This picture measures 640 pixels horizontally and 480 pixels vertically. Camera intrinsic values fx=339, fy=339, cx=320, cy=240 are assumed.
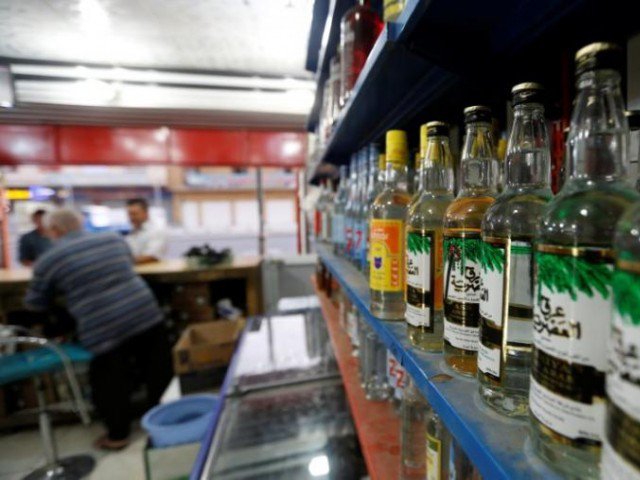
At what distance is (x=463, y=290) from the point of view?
0.52m

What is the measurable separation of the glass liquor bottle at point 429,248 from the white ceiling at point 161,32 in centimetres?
153

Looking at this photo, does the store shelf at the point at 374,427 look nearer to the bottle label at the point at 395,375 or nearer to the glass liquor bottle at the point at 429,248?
the bottle label at the point at 395,375

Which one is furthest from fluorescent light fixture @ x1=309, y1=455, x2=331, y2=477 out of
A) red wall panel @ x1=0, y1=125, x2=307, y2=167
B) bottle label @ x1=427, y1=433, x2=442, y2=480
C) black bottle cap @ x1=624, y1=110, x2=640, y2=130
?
red wall panel @ x1=0, y1=125, x2=307, y2=167

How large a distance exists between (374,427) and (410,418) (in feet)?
0.59

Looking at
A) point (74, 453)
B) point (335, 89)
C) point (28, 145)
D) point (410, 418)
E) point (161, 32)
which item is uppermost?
point (161, 32)

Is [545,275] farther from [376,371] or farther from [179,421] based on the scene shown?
[179,421]

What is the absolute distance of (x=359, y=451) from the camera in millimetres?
→ 1399

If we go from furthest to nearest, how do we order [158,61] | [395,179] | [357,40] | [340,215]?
[158,61] → [340,215] → [357,40] → [395,179]

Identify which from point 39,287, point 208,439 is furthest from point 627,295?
point 39,287

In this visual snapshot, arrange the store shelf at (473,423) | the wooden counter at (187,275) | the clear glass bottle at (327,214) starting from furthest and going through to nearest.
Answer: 1. the wooden counter at (187,275)
2. the clear glass bottle at (327,214)
3. the store shelf at (473,423)

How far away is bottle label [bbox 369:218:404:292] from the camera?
78 centimetres

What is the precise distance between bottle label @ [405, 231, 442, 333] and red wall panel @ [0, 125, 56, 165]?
4004 millimetres

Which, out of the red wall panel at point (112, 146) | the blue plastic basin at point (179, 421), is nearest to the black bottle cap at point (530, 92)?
the blue plastic basin at point (179, 421)

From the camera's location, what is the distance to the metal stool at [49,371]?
2137mm
